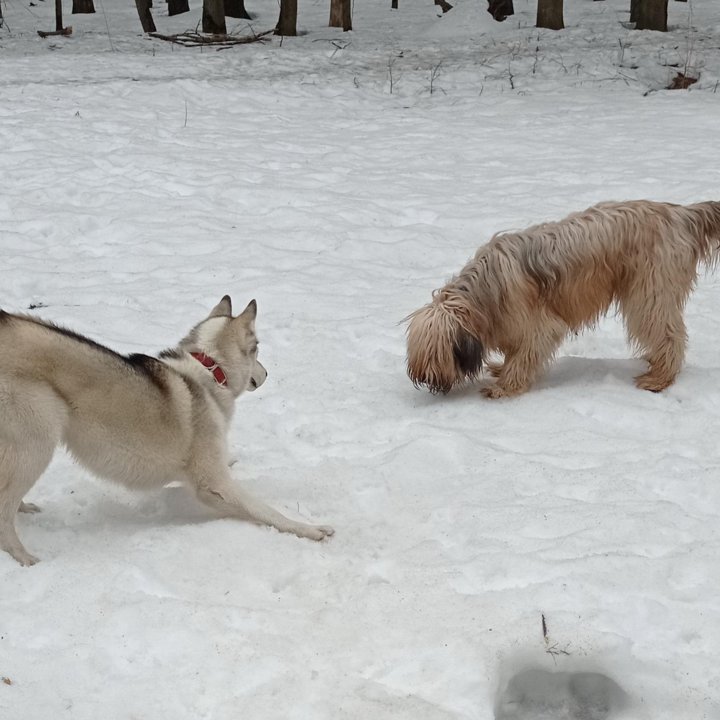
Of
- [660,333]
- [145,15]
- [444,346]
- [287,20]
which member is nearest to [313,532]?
[444,346]

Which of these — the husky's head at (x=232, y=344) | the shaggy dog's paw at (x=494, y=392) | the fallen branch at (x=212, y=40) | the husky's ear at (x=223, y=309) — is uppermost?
the fallen branch at (x=212, y=40)

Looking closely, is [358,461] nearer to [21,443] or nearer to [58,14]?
[21,443]

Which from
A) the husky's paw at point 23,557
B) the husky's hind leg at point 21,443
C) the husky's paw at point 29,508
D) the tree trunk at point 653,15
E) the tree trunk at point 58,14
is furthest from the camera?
the tree trunk at point 58,14

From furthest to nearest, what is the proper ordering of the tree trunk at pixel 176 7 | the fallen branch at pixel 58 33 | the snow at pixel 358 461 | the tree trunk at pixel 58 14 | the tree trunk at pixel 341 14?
the tree trunk at pixel 176 7 < the tree trunk at pixel 341 14 < the tree trunk at pixel 58 14 < the fallen branch at pixel 58 33 < the snow at pixel 358 461

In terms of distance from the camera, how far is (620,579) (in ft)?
12.6

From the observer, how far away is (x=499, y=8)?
2222cm

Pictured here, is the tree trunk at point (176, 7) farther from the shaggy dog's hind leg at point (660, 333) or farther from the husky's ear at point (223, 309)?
the husky's ear at point (223, 309)

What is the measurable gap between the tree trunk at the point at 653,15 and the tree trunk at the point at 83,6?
16.2m

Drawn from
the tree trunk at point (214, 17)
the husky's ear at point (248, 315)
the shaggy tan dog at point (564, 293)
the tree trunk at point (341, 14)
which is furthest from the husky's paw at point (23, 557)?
the tree trunk at point (341, 14)

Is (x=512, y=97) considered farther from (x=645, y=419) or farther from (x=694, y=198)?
(x=645, y=419)

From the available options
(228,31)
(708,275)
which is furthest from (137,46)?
(708,275)

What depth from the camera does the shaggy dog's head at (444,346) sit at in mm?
5812

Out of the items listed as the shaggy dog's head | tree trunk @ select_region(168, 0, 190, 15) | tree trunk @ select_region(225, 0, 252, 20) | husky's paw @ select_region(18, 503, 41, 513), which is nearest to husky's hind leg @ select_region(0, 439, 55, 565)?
husky's paw @ select_region(18, 503, 41, 513)

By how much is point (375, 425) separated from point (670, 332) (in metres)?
2.12
